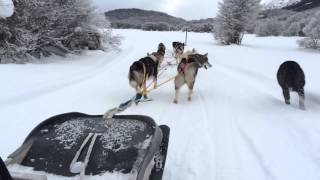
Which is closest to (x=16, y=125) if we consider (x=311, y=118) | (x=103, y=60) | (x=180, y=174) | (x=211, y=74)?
(x=180, y=174)

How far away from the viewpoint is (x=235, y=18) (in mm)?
27500

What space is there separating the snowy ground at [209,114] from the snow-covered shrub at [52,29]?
239 centimetres

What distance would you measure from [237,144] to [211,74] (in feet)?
24.7

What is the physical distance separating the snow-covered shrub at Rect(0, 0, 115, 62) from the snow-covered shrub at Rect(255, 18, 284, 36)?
76.5ft

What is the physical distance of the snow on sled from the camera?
2631 mm

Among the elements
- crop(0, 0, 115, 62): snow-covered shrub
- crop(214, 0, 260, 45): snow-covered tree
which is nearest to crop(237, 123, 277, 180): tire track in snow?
crop(0, 0, 115, 62): snow-covered shrub

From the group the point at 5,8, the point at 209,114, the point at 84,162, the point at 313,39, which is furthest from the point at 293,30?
the point at 84,162

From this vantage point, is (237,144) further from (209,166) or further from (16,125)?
(16,125)

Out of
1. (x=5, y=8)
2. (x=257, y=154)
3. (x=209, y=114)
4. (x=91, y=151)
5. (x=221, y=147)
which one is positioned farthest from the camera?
(x=5, y=8)

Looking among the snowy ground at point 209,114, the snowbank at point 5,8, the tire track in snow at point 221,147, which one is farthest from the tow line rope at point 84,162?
the snowbank at point 5,8

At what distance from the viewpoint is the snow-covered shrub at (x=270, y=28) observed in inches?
1421

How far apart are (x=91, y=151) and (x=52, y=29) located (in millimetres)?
13436

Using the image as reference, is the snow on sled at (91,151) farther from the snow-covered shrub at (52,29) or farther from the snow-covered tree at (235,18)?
the snow-covered tree at (235,18)

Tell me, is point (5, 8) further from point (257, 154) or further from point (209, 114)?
point (257, 154)
